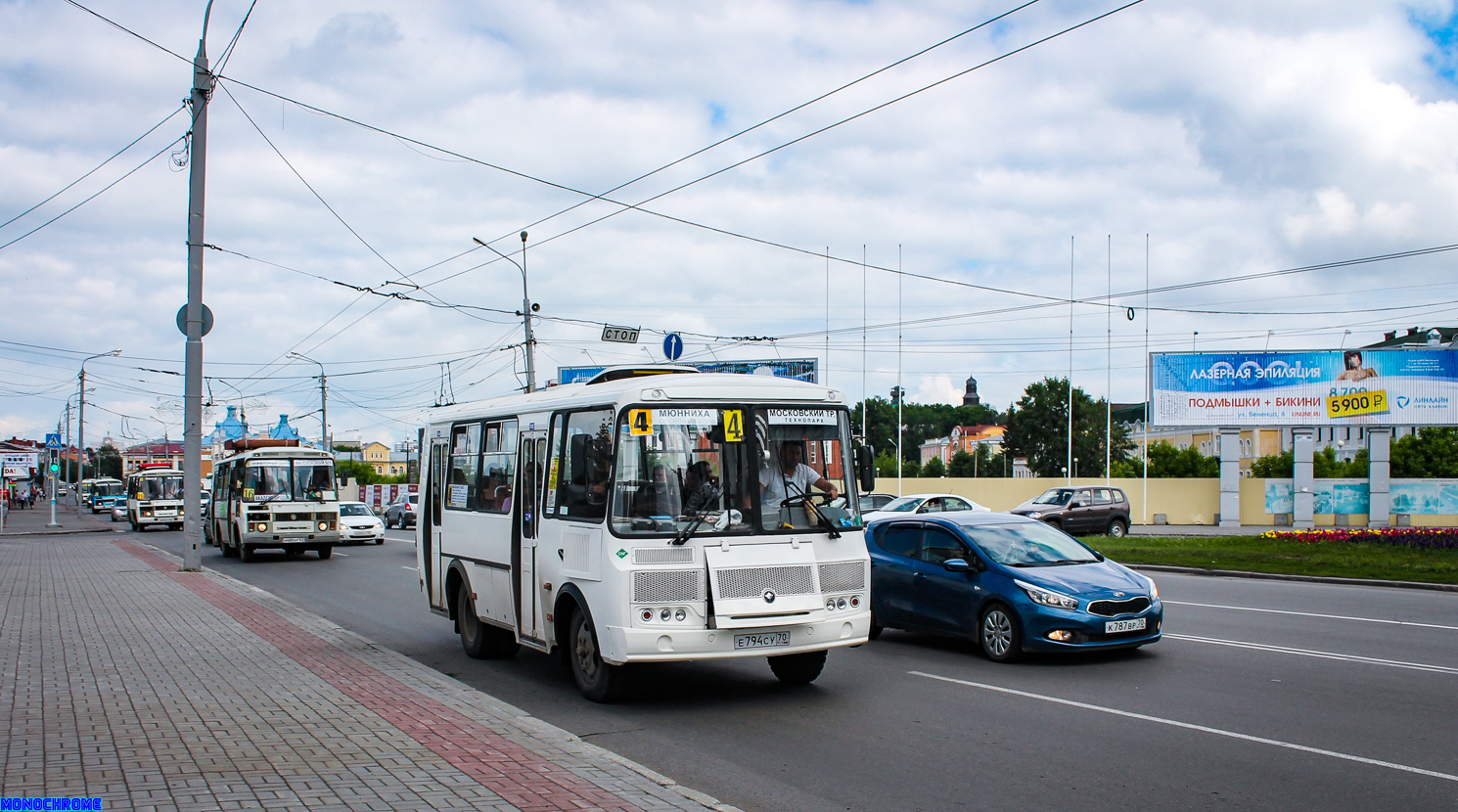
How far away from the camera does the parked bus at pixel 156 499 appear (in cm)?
4759

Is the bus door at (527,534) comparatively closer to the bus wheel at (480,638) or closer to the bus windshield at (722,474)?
the bus wheel at (480,638)

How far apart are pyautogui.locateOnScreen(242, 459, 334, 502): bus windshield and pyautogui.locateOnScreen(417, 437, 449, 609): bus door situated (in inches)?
594

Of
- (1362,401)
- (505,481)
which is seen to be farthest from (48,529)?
(1362,401)

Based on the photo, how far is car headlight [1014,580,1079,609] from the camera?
9977 millimetres

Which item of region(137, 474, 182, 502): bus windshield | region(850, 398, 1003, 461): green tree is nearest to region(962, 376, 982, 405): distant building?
region(850, 398, 1003, 461): green tree

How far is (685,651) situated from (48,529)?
47636 mm

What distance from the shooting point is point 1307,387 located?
43750 mm

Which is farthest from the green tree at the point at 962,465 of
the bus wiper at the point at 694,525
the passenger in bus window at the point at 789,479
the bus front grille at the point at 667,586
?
the bus front grille at the point at 667,586

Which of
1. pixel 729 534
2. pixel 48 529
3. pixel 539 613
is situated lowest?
pixel 48 529

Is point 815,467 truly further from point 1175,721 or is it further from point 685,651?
point 1175,721

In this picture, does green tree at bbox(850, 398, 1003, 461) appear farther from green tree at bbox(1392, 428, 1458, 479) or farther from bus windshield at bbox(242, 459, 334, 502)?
bus windshield at bbox(242, 459, 334, 502)

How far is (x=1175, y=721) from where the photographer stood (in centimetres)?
765

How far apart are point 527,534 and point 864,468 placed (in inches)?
119

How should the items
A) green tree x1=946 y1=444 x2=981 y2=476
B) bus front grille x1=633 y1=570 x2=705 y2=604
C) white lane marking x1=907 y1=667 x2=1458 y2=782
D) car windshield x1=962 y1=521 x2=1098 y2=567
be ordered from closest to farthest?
white lane marking x1=907 y1=667 x2=1458 y2=782 → bus front grille x1=633 y1=570 x2=705 y2=604 → car windshield x1=962 y1=521 x2=1098 y2=567 → green tree x1=946 y1=444 x2=981 y2=476
